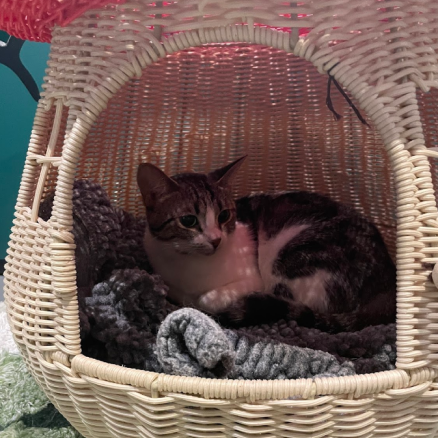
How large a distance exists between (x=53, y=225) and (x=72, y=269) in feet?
0.29

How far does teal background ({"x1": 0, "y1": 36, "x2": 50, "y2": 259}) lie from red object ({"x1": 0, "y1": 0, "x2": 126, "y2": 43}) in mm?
1276

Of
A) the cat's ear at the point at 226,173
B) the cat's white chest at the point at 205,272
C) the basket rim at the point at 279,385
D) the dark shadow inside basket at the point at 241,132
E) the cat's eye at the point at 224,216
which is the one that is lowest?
the basket rim at the point at 279,385

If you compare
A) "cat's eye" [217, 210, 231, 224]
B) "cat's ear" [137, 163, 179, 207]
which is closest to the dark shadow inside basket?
"cat's ear" [137, 163, 179, 207]

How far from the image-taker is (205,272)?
123 centimetres

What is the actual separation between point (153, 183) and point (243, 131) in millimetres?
503

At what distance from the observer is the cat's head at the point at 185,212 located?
1.20 metres

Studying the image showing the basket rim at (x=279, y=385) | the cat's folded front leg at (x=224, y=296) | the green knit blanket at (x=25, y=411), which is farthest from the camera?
the cat's folded front leg at (x=224, y=296)

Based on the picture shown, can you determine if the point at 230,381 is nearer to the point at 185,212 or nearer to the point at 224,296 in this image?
the point at 224,296

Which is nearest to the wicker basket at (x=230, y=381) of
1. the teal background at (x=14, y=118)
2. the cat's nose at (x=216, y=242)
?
the cat's nose at (x=216, y=242)

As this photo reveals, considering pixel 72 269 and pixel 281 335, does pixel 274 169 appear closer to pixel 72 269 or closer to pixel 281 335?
pixel 281 335

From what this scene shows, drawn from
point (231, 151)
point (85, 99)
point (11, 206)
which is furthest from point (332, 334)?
point (11, 206)

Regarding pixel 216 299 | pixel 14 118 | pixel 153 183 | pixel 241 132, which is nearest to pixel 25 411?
pixel 216 299

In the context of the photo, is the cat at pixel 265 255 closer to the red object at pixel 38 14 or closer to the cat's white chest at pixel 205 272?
the cat's white chest at pixel 205 272

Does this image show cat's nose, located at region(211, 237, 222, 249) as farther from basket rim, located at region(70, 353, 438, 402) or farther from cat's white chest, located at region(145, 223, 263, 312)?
basket rim, located at region(70, 353, 438, 402)
